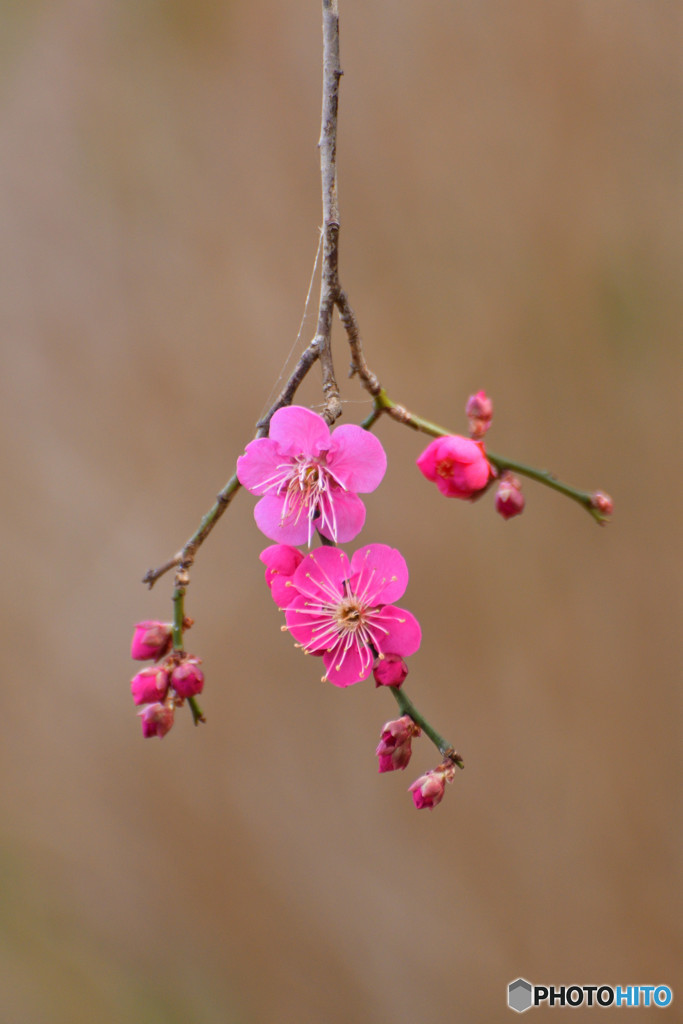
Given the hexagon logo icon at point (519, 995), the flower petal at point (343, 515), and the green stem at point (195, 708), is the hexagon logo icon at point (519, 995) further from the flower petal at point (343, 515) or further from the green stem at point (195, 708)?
the flower petal at point (343, 515)

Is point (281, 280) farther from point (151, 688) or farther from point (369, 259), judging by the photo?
point (151, 688)

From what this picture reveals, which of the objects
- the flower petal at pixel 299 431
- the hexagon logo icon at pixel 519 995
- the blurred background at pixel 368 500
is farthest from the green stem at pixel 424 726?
the hexagon logo icon at pixel 519 995

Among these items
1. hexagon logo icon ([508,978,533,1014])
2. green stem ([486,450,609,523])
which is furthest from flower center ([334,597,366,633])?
hexagon logo icon ([508,978,533,1014])

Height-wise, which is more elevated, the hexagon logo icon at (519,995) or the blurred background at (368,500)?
the blurred background at (368,500)

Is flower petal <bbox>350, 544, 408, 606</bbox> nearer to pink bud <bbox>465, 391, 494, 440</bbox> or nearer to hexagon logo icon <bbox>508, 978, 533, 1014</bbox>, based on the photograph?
pink bud <bbox>465, 391, 494, 440</bbox>

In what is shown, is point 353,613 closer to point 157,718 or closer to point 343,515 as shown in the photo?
point 343,515
